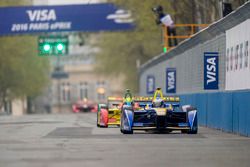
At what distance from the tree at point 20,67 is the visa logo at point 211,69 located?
45.2 metres

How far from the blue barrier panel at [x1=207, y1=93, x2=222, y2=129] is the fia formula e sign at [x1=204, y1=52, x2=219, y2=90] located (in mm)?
364

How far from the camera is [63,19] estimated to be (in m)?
59.8

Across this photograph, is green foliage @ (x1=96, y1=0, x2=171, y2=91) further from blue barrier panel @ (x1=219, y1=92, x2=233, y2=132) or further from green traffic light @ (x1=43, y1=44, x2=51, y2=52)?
blue barrier panel @ (x1=219, y1=92, x2=233, y2=132)

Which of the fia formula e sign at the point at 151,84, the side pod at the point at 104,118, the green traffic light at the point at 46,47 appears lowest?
the side pod at the point at 104,118

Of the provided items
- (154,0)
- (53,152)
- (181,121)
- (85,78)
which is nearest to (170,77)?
(154,0)

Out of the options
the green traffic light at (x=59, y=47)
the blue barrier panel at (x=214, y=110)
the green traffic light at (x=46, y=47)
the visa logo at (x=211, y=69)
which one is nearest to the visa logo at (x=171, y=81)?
the green traffic light at (x=59, y=47)

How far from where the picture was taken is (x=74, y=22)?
→ 59.4 metres

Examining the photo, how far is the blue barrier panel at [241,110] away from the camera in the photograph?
2510cm

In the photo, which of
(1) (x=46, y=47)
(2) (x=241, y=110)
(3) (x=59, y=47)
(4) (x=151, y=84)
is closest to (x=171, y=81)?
(3) (x=59, y=47)

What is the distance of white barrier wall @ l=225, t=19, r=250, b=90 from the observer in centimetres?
2686

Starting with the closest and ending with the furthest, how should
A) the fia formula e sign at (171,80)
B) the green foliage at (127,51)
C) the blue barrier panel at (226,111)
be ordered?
the blue barrier panel at (226,111) < the fia formula e sign at (171,80) < the green foliage at (127,51)

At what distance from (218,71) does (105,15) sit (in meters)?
27.0

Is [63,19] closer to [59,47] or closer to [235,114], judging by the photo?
[59,47]

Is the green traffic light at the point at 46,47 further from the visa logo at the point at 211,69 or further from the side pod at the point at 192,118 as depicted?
the side pod at the point at 192,118
